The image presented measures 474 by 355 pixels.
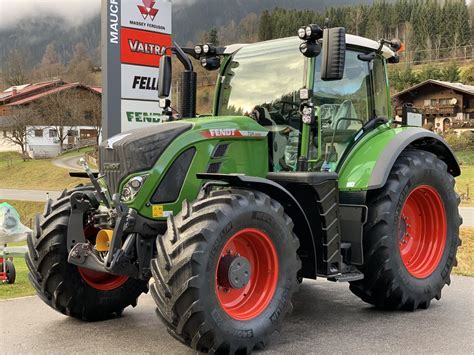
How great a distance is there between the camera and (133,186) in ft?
15.8

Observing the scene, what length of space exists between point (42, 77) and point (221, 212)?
6348 cm

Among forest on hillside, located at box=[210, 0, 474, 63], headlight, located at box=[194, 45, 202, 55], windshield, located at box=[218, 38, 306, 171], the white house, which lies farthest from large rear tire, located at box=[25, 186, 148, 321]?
forest on hillside, located at box=[210, 0, 474, 63]

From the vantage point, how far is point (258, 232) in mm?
4586

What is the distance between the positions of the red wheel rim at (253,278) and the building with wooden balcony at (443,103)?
37.4m

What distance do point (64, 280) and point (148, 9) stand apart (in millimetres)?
5230

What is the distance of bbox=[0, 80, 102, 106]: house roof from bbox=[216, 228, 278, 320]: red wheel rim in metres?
50.4

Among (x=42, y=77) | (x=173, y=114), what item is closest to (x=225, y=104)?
(x=173, y=114)

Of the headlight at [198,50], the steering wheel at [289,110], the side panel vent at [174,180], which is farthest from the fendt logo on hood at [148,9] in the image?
the side panel vent at [174,180]

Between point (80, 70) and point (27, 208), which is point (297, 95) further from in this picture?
point (80, 70)

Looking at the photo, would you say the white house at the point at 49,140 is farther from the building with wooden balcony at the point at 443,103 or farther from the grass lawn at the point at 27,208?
the building with wooden balcony at the point at 443,103

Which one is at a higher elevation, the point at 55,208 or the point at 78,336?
the point at 55,208

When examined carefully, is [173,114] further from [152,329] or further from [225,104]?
[152,329]

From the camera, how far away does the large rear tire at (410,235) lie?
5617mm

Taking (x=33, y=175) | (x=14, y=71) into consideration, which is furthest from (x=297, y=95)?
(x=14, y=71)
